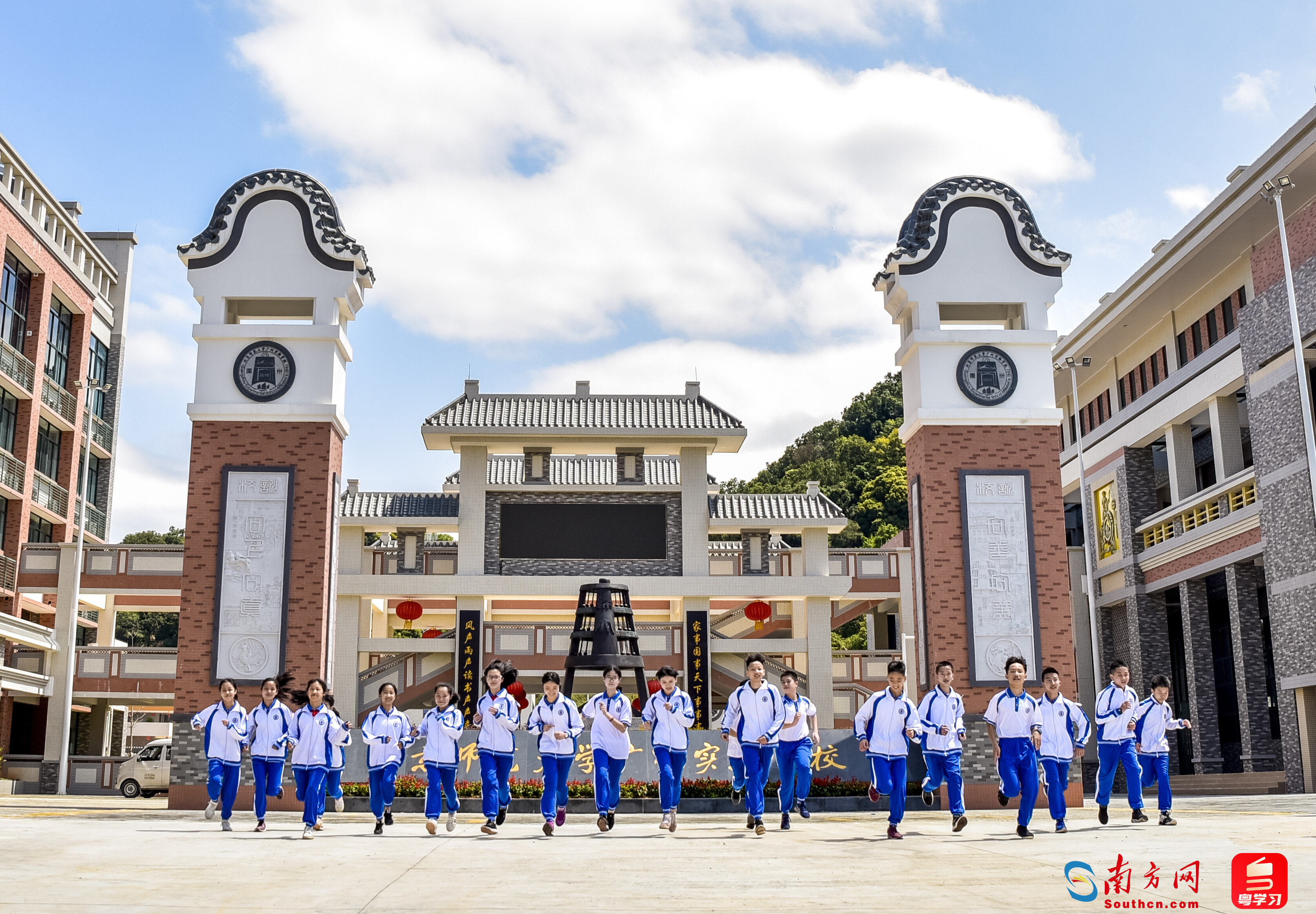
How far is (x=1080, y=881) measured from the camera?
313 inches

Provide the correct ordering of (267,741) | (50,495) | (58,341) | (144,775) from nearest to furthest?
(267,741)
(144,775)
(50,495)
(58,341)

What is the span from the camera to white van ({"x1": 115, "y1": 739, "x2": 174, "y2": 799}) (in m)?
27.2

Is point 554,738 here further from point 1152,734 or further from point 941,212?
point 941,212

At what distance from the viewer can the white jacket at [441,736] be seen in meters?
13.6

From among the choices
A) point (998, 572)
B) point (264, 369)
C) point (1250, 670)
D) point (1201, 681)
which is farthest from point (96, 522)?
point (1250, 670)

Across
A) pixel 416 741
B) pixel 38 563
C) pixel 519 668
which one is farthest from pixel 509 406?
pixel 38 563

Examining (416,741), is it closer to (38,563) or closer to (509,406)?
(509,406)

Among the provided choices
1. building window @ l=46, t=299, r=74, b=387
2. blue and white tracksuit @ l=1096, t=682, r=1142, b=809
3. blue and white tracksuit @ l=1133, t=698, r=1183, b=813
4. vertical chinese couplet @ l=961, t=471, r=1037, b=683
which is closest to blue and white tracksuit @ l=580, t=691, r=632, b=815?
blue and white tracksuit @ l=1096, t=682, r=1142, b=809

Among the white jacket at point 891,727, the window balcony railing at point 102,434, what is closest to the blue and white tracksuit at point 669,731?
the white jacket at point 891,727

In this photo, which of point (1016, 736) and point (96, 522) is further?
point (96, 522)

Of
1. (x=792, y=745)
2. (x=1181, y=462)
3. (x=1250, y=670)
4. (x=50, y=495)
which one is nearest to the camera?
(x=792, y=745)

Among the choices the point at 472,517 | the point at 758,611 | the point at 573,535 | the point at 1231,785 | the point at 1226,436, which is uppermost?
the point at 1226,436

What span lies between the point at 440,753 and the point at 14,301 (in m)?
27.6

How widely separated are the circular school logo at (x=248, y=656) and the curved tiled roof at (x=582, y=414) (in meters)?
11.2
